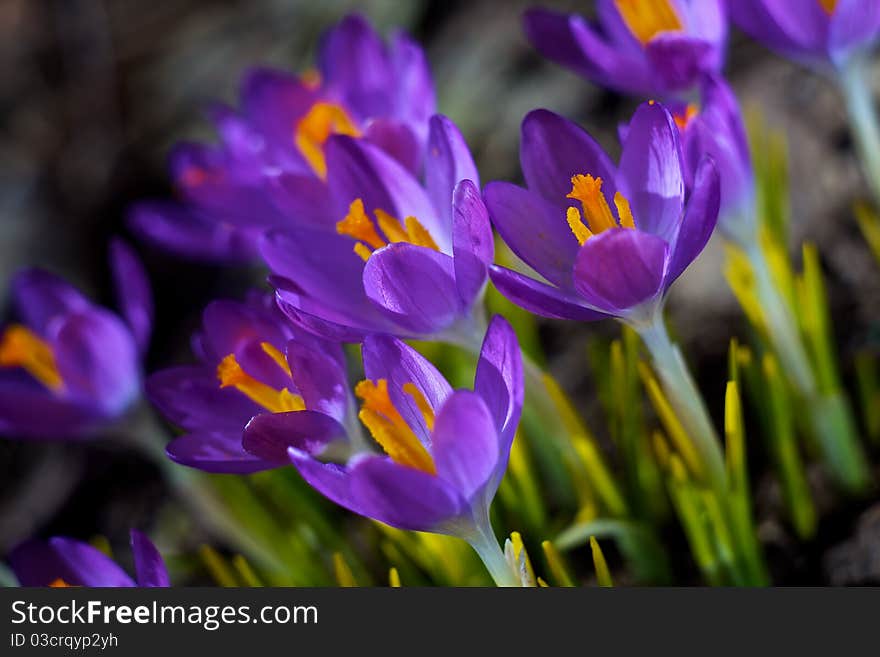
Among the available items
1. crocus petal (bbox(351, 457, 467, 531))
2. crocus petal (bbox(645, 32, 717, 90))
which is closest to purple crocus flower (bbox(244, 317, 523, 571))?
crocus petal (bbox(351, 457, 467, 531))

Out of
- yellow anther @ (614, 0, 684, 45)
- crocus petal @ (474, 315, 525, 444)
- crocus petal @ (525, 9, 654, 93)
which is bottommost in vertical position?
crocus petal @ (474, 315, 525, 444)

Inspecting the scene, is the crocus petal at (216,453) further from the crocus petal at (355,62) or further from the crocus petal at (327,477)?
the crocus petal at (355,62)

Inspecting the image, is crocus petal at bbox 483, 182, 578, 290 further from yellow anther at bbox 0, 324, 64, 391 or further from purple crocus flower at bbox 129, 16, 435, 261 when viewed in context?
yellow anther at bbox 0, 324, 64, 391

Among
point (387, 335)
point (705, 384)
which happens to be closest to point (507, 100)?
point (705, 384)

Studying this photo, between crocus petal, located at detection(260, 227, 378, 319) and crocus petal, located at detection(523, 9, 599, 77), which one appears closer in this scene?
crocus petal, located at detection(260, 227, 378, 319)

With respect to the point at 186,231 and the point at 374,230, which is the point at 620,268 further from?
the point at 186,231

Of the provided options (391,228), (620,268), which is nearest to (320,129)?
(391,228)

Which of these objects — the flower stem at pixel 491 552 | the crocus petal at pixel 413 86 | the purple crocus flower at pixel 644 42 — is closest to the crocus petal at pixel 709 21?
the purple crocus flower at pixel 644 42
